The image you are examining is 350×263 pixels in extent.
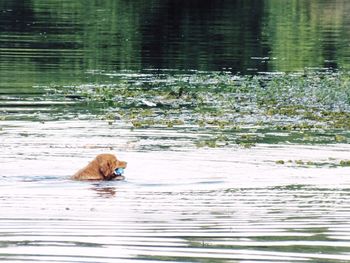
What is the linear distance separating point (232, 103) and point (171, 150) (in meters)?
7.99

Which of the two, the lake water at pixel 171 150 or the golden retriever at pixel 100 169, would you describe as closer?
the lake water at pixel 171 150

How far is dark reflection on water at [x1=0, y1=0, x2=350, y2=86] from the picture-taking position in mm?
39312

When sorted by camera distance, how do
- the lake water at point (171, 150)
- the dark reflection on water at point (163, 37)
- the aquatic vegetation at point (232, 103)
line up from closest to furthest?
1. the lake water at point (171, 150)
2. the aquatic vegetation at point (232, 103)
3. the dark reflection on water at point (163, 37)

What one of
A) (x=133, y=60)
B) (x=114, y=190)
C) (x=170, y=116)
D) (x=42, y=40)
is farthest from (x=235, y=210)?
(x=42, y=40)

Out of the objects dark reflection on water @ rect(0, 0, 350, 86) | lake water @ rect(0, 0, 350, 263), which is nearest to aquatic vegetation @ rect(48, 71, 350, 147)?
lake water @ rect(0, 0, 350, 263)

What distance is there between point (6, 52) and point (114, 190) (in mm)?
24683

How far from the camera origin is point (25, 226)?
1470 centimetres

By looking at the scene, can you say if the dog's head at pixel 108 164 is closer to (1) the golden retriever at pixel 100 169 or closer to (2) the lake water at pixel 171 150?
(1) the golden retriever at pixel 100 169

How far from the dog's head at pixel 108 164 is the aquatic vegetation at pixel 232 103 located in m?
3.73

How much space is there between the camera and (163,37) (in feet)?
167

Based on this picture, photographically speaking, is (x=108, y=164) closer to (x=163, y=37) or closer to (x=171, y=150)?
(x=171, y=150)

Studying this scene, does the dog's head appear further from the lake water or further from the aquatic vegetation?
the aquatic vegetation

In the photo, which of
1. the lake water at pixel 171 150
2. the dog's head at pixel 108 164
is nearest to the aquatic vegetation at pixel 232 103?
the lake water at pixel 171 150

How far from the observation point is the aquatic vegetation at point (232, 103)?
81.3ft
